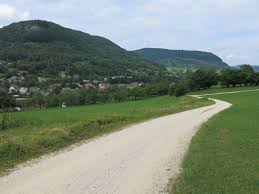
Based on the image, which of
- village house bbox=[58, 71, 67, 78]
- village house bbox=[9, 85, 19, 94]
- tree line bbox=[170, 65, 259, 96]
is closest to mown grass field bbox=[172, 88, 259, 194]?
tree line bbox=[170, 65, 259, 96]

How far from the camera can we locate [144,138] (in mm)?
21016

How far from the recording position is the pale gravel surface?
10062 millimetres

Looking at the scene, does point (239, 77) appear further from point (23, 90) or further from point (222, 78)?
point (23, 90)

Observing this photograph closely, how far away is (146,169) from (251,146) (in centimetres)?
618

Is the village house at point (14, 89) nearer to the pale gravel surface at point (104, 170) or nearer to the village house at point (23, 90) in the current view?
the village house at point (23, 90)

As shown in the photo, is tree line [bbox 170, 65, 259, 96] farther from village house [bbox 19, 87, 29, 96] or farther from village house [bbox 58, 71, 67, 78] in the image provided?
village house [bbox 58, 71, 67, 78]

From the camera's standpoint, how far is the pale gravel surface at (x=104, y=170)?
1006 centimetres

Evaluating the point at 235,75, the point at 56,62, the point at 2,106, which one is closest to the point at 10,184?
the point at 2,106

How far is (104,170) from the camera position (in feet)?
40.6

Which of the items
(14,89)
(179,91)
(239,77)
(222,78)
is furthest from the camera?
(14,89)

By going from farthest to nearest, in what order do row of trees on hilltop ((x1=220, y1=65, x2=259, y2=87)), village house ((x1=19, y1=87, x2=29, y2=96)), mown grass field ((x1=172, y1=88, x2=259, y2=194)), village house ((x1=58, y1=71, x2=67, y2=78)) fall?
village house ((x1=58, y1=71, x2=67, y2=78)) < village house ((x1=19, y1=87, x2=29, y2=96)) < row of trees on hilltop ((x1=220, y1=65, x2=259, y2=87)) < mown grass field ((x1=172, y1=88, x2=259, y2=194))

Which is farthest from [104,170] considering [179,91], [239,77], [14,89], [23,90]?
[23,90]

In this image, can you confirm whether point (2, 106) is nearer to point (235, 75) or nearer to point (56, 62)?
point (235, 75)

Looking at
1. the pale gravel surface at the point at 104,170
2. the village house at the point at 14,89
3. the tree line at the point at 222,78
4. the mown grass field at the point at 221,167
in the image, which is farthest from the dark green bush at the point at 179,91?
the pale gravel surface at the point at 104,170
